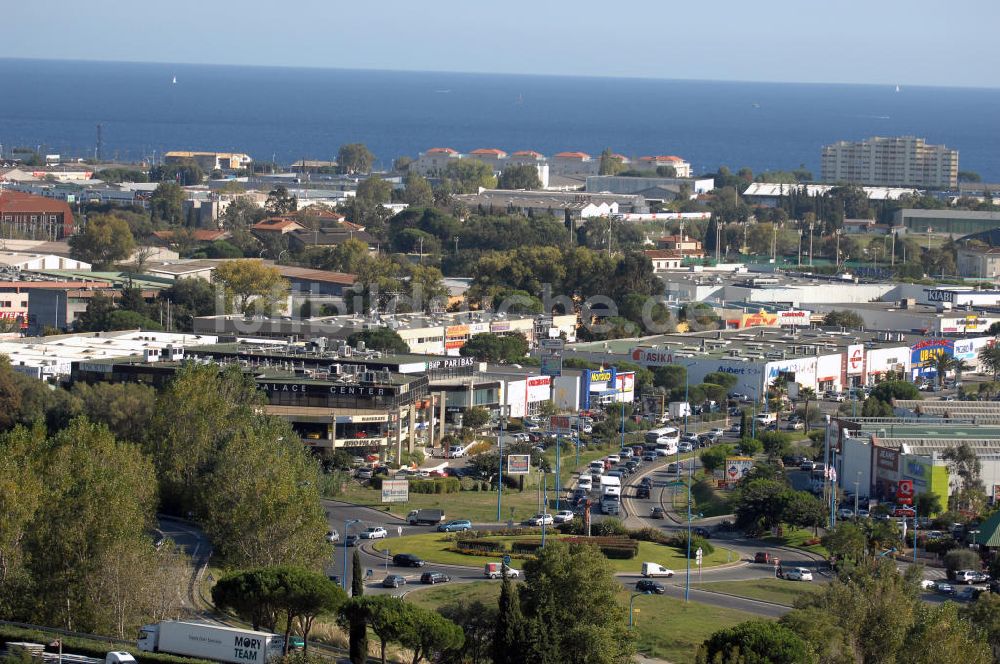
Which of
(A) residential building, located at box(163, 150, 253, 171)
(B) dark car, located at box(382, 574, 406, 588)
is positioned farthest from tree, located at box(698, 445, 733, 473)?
(A) residential building, located at box(163, 150, 253, 171)

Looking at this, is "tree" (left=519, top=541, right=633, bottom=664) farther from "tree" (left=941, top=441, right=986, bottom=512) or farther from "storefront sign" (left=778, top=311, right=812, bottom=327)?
"storefront sign" (left=778, top=311, right=812, bottom=327)

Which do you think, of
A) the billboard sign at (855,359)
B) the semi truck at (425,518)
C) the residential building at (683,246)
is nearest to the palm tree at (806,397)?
A: the billboard sign at (855,359)

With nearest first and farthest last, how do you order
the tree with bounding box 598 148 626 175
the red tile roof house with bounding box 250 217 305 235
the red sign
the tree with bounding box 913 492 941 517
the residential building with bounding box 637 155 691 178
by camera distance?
the tree with bounding box 913 492 941 517
the red sign
the red tile roof house with bounding box 250 217 305 235
the tree with bounding box 598 148 626 175
the residential building with bounding box 637 155 691 178

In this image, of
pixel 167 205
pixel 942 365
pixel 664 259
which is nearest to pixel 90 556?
pixel 942 365

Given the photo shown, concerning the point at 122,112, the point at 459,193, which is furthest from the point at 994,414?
the point at 122,112

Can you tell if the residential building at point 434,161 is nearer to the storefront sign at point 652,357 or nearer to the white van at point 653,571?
the storefront sign at point 652,357

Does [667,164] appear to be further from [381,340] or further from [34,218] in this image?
[381,340]
